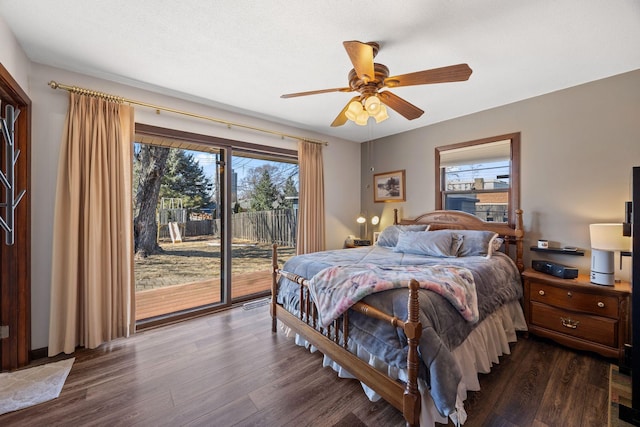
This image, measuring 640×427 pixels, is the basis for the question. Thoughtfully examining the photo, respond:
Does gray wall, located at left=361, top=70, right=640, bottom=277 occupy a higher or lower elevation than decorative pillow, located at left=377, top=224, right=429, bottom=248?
higher

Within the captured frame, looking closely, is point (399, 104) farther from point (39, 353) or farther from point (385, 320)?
point (39, 353)

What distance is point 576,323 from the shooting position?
2.27m

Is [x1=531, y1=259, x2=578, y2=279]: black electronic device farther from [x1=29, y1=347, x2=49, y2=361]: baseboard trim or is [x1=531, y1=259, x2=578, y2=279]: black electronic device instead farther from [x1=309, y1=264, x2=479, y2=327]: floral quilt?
[x1=29, y1=347, x2=49, y2=361]: baseboard trim

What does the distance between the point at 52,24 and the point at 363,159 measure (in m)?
4.10

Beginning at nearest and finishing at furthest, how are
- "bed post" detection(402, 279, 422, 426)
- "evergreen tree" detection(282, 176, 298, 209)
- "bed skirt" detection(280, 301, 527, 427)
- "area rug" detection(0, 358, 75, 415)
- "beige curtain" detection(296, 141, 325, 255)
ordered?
"bed post" detection(402, 279, 422, 426) → "bed skirt" detection(280, 301, 527, 427) → "area rug" detection(0, 358, 75, 415) → "beige curtain" detection(296, 141, 325, 255) → "evergreen tree" detection(282, 176, 298, 209)

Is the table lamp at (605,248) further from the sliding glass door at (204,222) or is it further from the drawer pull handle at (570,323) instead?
the sliding glass door at (204,222)

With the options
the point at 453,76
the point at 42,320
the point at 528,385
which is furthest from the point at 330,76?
the point at 42,320

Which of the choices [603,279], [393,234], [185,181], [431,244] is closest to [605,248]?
[603,279]

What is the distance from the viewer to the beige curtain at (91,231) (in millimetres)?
2234

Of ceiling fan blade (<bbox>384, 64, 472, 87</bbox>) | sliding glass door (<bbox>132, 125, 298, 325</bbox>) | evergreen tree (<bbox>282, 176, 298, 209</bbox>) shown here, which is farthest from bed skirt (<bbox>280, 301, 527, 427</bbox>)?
evergreen tree (<bbox>282, 176, 298, 209</bbox>)

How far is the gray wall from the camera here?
7.86 feet

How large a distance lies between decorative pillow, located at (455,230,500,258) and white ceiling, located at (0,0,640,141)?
1569mm

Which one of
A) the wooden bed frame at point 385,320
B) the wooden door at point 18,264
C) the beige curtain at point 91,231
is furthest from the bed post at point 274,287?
the wooden door at point 18,264

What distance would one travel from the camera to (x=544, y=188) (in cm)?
284
